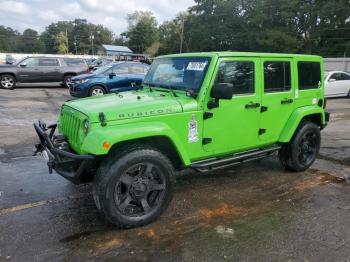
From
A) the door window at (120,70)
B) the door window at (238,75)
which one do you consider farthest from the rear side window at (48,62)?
the door window at (238,75)

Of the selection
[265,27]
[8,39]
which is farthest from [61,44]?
[265,27]

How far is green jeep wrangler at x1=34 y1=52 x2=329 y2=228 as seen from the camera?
375cm

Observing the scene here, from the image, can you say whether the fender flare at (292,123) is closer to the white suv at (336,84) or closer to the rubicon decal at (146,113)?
the rubicon decal at (146,113)

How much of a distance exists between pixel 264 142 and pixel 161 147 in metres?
1.81

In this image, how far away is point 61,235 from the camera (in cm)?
377

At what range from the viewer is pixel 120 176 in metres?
3.73

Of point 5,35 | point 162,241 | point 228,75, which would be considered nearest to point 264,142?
point 228,75

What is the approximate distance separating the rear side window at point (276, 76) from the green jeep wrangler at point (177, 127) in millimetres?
15

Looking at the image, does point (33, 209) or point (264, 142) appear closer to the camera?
point (33, 209)

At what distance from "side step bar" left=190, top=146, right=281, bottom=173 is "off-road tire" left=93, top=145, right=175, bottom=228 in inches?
21.7

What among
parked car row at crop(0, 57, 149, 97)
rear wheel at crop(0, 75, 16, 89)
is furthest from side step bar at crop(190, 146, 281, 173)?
rear wheel at crop(0, 75, 16, 89)

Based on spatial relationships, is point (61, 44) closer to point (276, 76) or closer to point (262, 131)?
point (276, 76)

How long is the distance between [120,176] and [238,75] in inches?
84.4

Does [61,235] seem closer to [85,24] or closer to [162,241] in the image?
[162,241]
